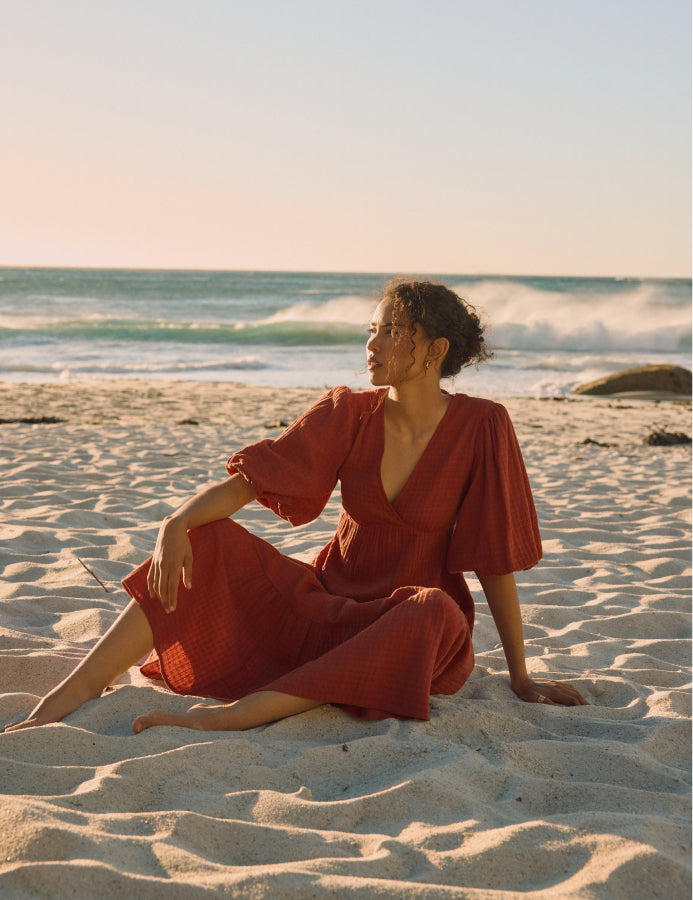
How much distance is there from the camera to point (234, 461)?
8.79ft

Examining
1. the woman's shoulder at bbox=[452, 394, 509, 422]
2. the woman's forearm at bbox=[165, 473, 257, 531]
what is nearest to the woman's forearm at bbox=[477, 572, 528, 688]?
the woman's shoulder at bbox=[452, 394, 509, 422]

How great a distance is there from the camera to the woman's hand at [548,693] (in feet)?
9.04

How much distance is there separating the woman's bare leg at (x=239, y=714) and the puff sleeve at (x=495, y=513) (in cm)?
63

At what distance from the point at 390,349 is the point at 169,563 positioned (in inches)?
35.0

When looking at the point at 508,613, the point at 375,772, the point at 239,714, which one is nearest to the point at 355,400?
the point at 508,613

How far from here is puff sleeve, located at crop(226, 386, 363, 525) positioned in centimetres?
269

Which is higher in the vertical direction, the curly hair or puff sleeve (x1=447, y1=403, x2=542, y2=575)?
the curly hair

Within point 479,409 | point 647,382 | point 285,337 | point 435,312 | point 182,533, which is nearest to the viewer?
point 182,533

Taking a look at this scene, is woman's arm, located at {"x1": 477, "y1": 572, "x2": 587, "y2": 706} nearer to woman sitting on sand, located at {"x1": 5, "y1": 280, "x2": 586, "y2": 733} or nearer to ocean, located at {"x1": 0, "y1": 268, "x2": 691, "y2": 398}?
woman sitting on sand, located at {"x1": 5, "y1": 280, "x2": 586, "y2": 733}

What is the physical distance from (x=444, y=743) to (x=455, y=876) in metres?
0.61

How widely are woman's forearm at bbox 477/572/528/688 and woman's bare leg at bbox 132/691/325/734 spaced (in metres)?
0.64

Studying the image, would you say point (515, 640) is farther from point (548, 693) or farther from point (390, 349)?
point (390, 349)

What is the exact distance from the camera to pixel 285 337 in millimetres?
24547

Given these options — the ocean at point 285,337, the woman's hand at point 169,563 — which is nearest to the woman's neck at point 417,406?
the ocean at point 285,337
